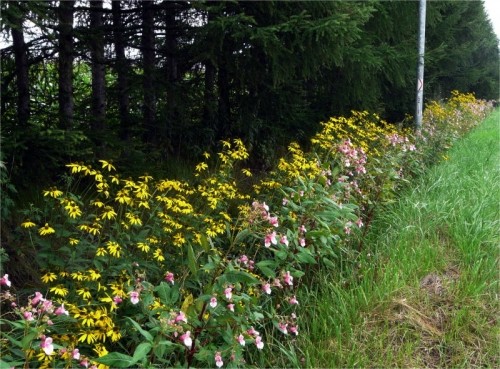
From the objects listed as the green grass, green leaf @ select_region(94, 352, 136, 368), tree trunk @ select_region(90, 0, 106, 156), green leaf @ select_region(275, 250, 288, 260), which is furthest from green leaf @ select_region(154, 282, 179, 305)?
tree trunk @ select_region(90, 0, 106, 156)

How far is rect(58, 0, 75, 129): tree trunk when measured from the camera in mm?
3855

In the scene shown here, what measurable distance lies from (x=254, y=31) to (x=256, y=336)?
281 cm

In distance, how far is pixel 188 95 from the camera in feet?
16.7

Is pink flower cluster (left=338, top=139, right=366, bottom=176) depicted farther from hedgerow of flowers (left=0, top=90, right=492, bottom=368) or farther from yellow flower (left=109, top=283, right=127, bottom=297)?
yellow flower (left=109, top=283, right=127, bottom=297)

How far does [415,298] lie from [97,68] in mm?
3664

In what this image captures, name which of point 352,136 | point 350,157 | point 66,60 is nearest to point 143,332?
point 350,157

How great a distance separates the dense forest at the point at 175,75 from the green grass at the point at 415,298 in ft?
5.62

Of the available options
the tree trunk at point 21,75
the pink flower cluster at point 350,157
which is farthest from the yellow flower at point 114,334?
the tree trunk at point 21,75

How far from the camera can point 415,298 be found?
2512mm

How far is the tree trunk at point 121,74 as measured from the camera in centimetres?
471

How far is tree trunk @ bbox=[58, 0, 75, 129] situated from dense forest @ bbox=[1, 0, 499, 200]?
1cm

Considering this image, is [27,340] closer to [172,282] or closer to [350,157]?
[172,282]

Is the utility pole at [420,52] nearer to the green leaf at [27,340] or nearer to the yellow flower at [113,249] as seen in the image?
the yellow flower at [113,249]

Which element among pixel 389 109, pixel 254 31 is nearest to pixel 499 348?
pixel 254 31
